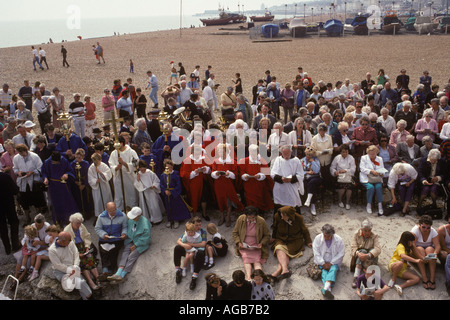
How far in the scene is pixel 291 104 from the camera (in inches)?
518

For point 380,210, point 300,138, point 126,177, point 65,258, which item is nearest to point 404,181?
point 380,210

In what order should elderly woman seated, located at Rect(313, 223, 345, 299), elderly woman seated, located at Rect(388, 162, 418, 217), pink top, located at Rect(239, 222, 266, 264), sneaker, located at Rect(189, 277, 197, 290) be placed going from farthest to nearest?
elderly woman seated, located at Rect(388, 162, 418, 217), pink top, located at Rect(239, 222, 266, 264), sneaker, located at Rect(189, 277, 197, 290), elderly woman seated, located at Rect(313, 223, 345, 299)

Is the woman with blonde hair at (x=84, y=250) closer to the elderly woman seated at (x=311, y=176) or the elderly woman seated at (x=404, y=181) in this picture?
the elderly woman seated at (x=311, y=176)

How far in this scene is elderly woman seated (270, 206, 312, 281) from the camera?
23.4 ft

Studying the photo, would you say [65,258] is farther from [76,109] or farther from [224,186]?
[76,109]

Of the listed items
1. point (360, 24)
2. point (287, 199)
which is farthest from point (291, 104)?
point (360, 24)

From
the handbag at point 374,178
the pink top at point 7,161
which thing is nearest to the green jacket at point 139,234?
the pink top at point 7,161

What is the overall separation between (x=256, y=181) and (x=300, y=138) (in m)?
1.79

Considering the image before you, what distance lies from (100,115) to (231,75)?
11105mm

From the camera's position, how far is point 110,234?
24.2ft

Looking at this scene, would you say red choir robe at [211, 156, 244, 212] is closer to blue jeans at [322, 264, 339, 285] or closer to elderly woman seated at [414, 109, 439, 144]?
blue jeans at [322, 264, 339, 285]

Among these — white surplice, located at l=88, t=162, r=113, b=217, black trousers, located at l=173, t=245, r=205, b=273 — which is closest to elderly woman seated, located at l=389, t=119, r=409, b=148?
black trousers, located at l=173, t=245, r=205, b=273

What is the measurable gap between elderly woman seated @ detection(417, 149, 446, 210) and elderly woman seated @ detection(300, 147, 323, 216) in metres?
2.08

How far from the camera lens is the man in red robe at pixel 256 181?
8.25 m
